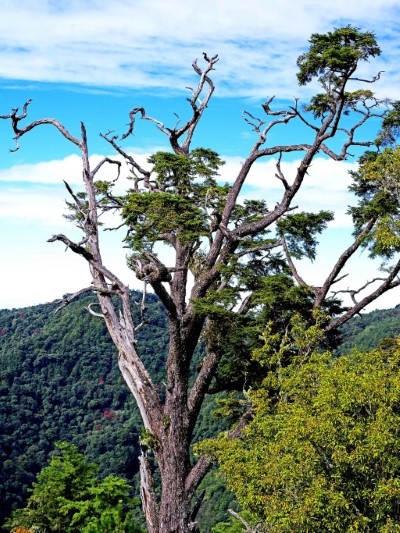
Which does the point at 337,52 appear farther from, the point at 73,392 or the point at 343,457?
the point at 73,392

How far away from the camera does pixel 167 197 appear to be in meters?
12.0

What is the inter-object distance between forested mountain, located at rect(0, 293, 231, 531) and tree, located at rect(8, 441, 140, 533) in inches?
1053

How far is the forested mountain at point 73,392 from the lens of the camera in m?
44.2

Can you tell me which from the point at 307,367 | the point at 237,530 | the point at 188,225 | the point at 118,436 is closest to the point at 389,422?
the point at 307,367

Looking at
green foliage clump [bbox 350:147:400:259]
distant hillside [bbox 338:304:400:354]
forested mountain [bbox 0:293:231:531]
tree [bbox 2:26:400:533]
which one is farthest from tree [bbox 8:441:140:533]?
distant hillside [bbox 338:304:400:354]

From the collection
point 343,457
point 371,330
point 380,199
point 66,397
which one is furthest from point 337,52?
point 66,397

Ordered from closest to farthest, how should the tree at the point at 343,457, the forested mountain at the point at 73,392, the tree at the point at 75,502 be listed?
the tree at the point at 343,457
the tree at the point at 75,502
the forested mountain at the point at 73,392

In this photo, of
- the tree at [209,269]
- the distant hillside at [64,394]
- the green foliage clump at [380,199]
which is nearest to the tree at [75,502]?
the tree at [209,269]

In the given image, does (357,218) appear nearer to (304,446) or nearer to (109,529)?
(304,446)

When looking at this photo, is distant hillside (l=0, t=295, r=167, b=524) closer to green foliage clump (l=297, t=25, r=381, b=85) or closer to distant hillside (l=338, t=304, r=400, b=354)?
distant hillside (l=338, t=304, r=400, b=354)

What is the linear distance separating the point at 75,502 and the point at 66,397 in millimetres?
50838

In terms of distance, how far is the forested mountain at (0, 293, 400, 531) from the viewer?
4425 centimetres

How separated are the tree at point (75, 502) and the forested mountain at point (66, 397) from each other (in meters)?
26.7

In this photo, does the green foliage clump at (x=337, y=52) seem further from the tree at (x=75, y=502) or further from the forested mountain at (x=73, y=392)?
the forested mountain at (x=73, y=392)
